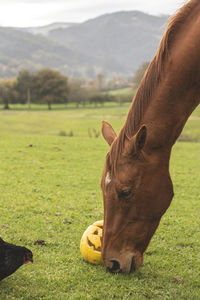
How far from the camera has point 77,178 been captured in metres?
8.27

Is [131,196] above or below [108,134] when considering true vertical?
below

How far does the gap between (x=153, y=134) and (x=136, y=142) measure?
207 millimetres

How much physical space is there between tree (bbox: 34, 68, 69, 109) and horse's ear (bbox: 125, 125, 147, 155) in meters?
42.2

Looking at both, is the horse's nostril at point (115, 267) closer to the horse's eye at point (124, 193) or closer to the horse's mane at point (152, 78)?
the horse's eye at point (124, 193)

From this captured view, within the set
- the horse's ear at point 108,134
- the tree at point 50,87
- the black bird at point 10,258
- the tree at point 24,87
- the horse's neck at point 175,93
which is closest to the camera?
the horse's neck at point 175,93

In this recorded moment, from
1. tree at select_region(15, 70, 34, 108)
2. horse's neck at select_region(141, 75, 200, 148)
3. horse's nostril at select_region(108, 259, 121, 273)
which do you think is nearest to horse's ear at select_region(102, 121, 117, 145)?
horse's neck at select_region(141, 75, 200, 148)

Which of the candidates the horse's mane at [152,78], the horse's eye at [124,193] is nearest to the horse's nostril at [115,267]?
the horse's eye at [124,193]

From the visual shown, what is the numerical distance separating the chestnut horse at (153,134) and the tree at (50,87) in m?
42.1

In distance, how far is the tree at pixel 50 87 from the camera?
43.9 metres

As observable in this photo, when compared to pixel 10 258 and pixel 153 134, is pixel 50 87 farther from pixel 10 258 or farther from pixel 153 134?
pixel 153 134

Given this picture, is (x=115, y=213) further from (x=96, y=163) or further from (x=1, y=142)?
(x=1, y=142)

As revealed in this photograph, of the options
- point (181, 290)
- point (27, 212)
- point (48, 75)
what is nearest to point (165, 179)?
point (181, 290)

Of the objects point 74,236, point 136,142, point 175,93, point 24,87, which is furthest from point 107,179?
point 24,87

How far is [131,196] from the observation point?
277 centimetres
